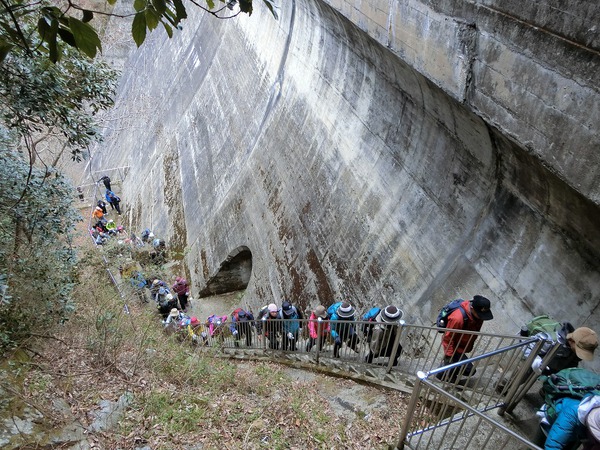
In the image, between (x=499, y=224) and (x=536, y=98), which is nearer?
(x=536, y=98)

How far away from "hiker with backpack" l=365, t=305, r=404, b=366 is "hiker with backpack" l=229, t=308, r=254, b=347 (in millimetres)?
2703

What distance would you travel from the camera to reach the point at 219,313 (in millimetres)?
11781

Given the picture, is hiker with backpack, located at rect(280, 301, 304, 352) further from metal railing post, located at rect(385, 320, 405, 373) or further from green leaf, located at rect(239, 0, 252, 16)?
green leaf, located at rect(239, 0, 252, 16)

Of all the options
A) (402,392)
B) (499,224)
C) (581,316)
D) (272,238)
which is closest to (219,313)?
(272,238)

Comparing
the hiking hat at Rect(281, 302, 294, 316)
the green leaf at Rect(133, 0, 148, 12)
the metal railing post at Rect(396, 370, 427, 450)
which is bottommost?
the hiking hat at Rect(281, 302, 294, 316)

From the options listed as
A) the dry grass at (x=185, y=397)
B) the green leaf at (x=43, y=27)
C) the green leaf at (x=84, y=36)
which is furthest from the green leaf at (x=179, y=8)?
the dry grass at (x=185, y=397)

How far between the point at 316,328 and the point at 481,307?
270 cm

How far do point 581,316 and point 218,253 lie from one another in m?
9.77

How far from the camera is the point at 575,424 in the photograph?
8.48ft

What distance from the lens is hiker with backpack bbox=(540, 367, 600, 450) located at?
2.44 metres

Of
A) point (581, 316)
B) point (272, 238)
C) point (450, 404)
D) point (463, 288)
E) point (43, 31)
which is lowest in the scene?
point (272, 238)

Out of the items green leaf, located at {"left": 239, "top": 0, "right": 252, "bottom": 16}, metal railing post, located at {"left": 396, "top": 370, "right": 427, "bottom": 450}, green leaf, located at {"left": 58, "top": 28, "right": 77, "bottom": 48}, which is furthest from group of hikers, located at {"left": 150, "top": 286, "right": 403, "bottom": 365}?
green leaf, located at {"left": 58, "top": 28, "right": 77, "bottom": 48}

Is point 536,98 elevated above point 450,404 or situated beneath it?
elevated above

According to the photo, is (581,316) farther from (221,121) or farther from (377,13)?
(221,121)
